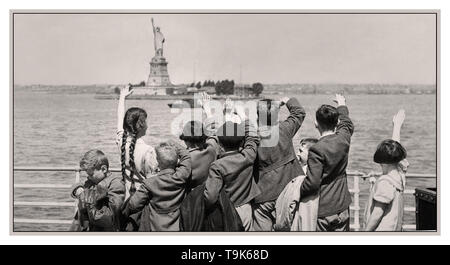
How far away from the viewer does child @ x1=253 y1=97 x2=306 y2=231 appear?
5930mm

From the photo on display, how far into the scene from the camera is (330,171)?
579cm

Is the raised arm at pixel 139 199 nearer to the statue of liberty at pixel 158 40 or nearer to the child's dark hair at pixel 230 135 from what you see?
the child's dark hair at pixel 230 135

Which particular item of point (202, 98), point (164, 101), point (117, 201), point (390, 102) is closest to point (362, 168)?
point (390, 102)

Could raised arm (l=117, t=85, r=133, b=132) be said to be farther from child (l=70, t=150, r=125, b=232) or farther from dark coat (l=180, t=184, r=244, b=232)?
dark coat (l=180, t=184, r=244, b=232)

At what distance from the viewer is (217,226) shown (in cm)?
580

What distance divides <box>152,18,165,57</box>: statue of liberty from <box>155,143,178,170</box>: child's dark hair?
2.02m

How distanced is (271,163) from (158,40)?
2.26 m

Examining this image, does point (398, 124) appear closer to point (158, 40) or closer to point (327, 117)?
point (327, 117)

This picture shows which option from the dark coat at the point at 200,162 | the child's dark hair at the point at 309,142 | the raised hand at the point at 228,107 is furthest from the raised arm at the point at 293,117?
the dark coat at the point at 200,162

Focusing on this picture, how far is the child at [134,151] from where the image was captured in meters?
6.07

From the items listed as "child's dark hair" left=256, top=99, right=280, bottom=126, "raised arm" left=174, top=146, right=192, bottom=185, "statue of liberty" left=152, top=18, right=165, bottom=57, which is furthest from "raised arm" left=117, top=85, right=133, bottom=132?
"child's dark hair" left=256, top=99, right=280, bottom=126

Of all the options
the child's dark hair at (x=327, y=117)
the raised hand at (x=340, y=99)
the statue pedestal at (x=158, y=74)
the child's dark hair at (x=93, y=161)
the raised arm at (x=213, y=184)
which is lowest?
the raised arm at (x=213, y=184)


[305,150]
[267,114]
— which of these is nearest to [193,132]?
[267,114]

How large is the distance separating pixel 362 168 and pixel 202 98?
187 inches
